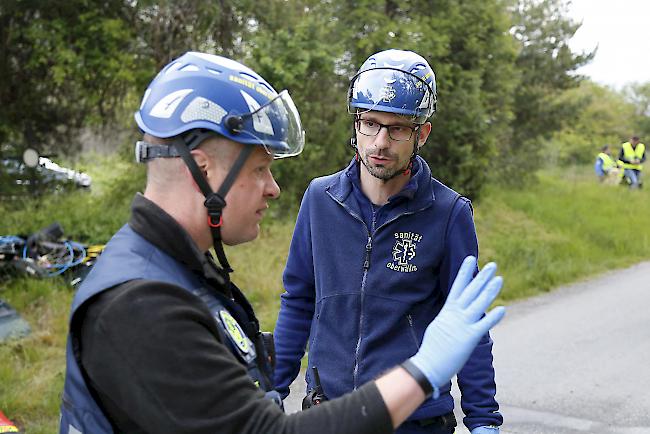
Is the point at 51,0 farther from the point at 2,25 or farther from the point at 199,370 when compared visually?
the point at 199,370

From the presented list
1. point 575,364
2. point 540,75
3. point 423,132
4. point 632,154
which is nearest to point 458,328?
point 423,132

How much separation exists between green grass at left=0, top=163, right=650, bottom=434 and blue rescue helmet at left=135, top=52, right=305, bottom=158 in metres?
3.76

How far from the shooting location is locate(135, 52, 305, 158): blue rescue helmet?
1.75 meters

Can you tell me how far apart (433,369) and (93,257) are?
7.20 metres

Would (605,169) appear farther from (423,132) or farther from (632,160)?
(423,132)

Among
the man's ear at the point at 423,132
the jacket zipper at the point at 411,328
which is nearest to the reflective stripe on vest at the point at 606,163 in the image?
the man's ear at the point at 423,132

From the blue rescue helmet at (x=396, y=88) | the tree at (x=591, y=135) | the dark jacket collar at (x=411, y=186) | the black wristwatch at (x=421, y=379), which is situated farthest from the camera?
the tree at (x=591, y=135)

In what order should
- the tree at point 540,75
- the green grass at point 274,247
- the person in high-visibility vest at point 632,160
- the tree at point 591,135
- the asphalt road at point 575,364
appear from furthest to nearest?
the tree at point 591,135 < the person in high-visibility vest at point 632,160 < the tree at point 540,75 < the green grass at point 274,247 < the asphalt road at point 575,364

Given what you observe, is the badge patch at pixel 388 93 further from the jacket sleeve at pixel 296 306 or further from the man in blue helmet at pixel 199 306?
the man in blue helmet at pixel 199 306

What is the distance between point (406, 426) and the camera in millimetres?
2688

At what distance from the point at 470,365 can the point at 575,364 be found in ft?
14.4

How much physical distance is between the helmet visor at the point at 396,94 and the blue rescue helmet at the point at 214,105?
1.06m

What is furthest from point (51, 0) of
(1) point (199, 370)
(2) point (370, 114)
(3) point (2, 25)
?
(1) point (199, 370)

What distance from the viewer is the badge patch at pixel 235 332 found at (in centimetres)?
174
